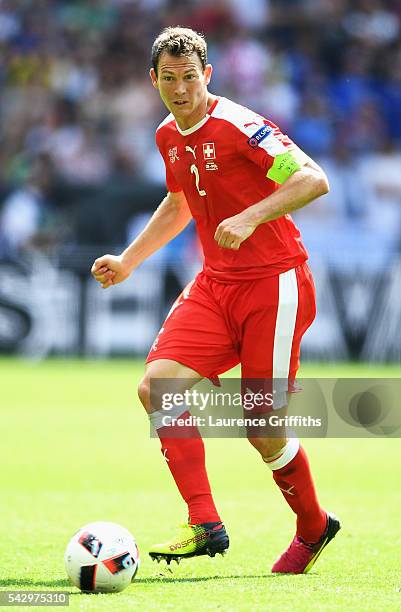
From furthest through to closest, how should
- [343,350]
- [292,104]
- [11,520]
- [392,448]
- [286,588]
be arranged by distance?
[292,104]
[343,350]
[392,448]
[11,520]
[286,588]

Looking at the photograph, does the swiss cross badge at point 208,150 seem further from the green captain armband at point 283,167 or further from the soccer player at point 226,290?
the green captain armband at point 283,167

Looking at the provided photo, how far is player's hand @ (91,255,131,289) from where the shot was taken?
243 inches

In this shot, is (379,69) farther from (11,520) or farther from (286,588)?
(286,588)

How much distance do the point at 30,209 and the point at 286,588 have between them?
1404 centimetres

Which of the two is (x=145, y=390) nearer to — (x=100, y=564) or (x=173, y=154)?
(x=100, y=564)

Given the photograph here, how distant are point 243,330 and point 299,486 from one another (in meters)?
0.80

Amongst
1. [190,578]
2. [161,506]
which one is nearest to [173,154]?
[190,578]

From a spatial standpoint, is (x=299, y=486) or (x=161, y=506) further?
(x=161, y=506)

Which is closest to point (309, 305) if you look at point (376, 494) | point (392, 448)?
point (376, 494)

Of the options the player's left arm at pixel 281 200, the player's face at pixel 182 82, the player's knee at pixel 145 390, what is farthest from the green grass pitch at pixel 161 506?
the player's face at pixel 182 82

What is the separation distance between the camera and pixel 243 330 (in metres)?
5.86

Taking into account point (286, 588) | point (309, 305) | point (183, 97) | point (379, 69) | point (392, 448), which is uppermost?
point (379, 69)

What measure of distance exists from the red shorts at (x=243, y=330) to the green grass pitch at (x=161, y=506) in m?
0.99

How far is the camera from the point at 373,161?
64.7 ft
